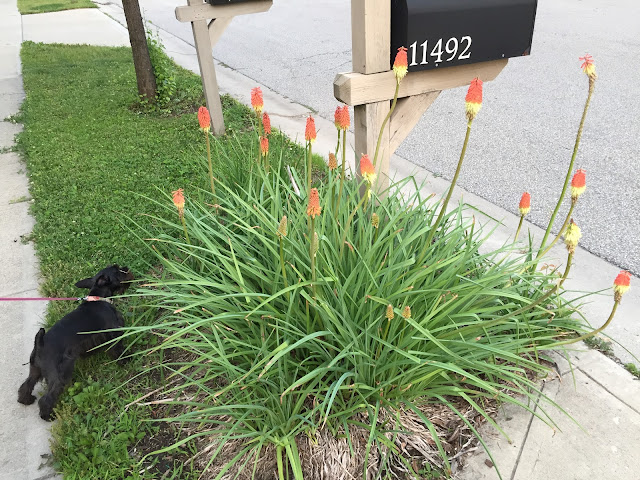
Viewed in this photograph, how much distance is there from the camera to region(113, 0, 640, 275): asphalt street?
406 centimetres

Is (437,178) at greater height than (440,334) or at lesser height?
lesser

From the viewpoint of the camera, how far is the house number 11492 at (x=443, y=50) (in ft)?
7.72

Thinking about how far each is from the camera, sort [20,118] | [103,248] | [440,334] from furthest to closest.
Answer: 1. [20,118]
2. [103,248]
3. [440,334]

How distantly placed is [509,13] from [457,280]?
4.20 ft

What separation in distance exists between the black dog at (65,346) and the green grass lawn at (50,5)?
1357cm

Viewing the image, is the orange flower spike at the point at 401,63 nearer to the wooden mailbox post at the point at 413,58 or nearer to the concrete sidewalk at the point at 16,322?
the wooden mailbox post at the point at 413,58

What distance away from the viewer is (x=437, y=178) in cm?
452

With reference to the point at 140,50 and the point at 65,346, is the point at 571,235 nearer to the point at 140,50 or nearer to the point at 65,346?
the point at 65,346

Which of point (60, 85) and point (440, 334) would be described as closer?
point (440, 334)

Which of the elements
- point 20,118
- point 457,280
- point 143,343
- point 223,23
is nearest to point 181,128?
point 223,23

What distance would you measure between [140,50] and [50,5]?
10.8 m

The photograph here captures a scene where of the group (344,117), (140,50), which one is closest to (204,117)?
(344,117)

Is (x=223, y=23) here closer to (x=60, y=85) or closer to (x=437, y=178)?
(x=437, y=178)

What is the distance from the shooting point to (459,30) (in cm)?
240
